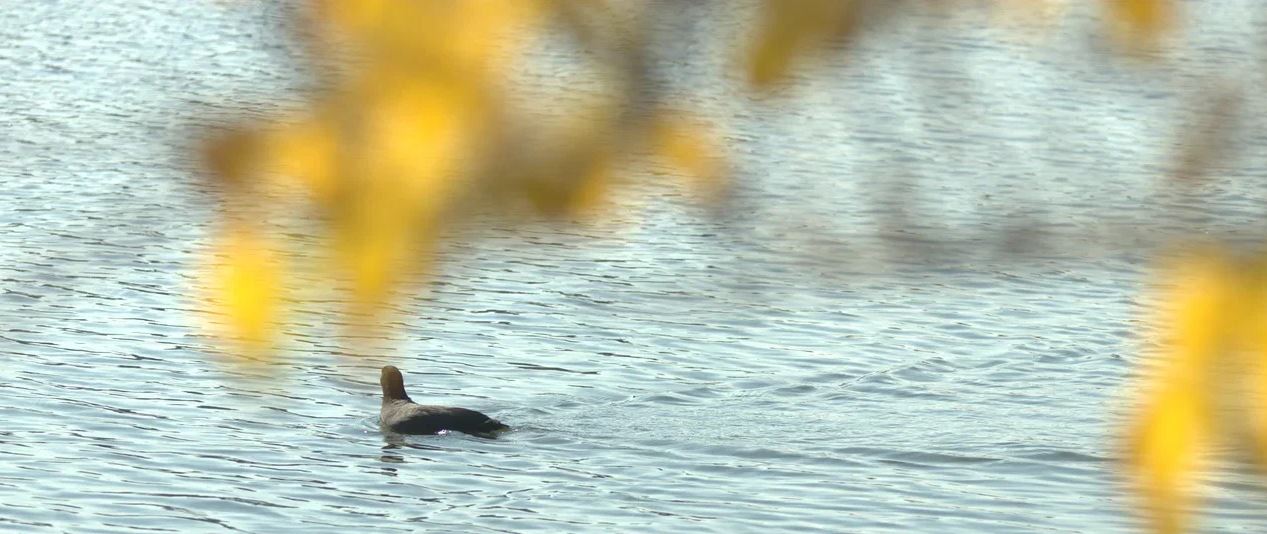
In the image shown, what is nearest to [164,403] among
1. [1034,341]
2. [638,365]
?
[638,365]

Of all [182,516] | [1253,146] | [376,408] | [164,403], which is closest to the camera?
[1253,146]

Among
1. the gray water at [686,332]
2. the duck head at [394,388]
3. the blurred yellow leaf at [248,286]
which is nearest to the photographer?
the blurred yellow leaf at [248,286]

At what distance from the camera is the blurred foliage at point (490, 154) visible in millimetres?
2352

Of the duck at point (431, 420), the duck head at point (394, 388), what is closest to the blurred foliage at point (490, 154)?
the duck at point (431, 420)

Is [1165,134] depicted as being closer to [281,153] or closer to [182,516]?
[281,153]

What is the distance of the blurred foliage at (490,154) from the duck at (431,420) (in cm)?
1169

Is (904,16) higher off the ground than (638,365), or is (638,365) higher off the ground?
(904,16)

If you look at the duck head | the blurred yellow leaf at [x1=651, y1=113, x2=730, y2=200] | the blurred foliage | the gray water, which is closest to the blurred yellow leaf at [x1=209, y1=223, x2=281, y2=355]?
the blurred foliage

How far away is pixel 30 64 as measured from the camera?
9508 mm

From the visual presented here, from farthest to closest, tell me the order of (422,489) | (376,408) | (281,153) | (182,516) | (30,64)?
1. (376,408)
2. (422,489)
3. (182,516)
4. (30,64)
5. (281,153)

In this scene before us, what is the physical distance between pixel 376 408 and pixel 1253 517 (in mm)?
6813

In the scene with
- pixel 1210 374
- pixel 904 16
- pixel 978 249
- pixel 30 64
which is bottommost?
pixel 30 64

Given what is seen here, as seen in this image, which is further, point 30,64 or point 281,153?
point 30,64

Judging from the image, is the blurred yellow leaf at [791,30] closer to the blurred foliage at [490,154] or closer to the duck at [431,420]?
the blurred foliage at [490,154]
